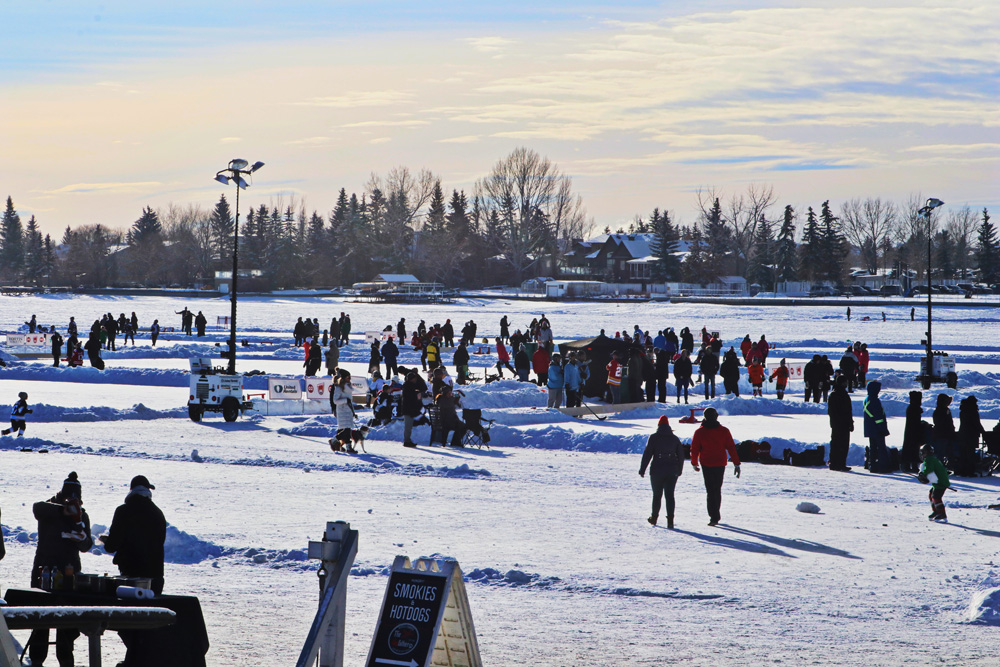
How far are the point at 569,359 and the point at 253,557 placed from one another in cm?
1249

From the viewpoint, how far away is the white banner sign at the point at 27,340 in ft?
111

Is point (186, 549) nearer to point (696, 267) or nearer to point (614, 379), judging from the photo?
point (614, 379)

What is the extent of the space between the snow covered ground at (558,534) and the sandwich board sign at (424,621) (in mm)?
1392

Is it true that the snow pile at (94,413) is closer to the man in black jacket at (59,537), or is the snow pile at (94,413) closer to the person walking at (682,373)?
the person walking at (682,373)

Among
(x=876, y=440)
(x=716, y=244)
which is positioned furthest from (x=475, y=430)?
(x=716, y=244)

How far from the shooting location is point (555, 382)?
19859 mm

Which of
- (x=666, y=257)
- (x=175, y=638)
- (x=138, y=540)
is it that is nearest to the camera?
(x=175, y=638)

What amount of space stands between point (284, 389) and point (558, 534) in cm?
1205

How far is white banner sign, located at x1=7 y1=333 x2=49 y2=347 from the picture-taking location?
33688 mm

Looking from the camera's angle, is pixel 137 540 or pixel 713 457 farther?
pixel 713 457

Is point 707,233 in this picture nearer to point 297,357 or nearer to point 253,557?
point 297,357

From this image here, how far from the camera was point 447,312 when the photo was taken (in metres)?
63.2

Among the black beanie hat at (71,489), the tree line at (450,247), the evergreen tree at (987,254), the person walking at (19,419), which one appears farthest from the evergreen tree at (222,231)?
the black beanie hat at (71,489)

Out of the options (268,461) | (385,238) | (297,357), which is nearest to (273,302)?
(385,238)
